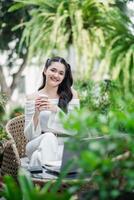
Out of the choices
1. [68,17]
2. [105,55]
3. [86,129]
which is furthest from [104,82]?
[86,129]

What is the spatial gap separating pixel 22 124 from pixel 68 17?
3.82 metres

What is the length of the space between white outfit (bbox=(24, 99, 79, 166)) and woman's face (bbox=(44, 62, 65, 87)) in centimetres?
10

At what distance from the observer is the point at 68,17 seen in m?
6.40

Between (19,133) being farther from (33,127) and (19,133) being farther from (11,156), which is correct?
(11,156)

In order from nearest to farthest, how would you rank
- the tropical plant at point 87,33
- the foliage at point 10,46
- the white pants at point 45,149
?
the white pants at point 45,149, the tropical plant at point 87,33, the foliage at point 10,46

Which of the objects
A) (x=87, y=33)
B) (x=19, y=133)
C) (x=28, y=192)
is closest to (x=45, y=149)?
(x=19, y=133)

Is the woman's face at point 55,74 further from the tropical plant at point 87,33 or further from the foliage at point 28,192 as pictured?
the tropical plant at point 87,33

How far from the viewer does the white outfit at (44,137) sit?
2.13m

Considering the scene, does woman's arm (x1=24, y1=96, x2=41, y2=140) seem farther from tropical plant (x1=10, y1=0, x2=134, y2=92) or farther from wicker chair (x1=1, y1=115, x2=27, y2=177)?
tropical plant (x1=10, y1=0, x2=134, y2=92)

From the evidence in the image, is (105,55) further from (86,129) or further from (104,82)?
(86,129)

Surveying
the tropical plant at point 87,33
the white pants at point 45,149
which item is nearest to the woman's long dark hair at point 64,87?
the white pants at point 45,149

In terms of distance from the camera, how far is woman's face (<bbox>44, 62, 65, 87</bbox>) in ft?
8.68

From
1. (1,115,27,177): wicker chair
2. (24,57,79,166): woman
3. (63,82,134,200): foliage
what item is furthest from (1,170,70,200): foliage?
(1,115,27,177): wicker chair

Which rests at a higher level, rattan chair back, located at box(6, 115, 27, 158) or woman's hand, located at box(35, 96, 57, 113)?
woman's hand, located at box(35, 96, 57, 113)
